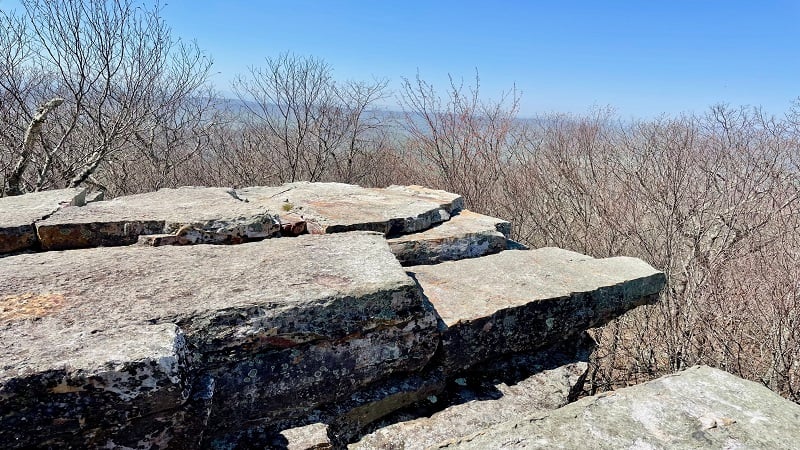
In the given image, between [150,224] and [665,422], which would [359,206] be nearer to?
[150,224]

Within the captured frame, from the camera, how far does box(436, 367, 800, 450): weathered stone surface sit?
1.31 metres

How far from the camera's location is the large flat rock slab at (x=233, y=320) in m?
1.56

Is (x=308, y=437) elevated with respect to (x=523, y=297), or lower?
lower

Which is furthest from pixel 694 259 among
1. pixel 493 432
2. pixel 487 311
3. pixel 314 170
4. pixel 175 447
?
pixel 314 170

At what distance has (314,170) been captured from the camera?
11.1 m

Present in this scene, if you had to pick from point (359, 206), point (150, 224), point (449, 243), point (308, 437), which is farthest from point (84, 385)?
point (359, 206)

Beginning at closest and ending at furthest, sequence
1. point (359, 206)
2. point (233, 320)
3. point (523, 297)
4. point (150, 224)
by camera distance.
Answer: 1. point (233, 320)
2. point (523, 297)
3. point (150, 224)
4. point (359, 206)

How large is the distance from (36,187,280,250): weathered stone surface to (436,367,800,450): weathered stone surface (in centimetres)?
190

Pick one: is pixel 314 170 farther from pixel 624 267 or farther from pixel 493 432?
pixel 493 432

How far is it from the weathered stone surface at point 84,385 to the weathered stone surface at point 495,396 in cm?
89

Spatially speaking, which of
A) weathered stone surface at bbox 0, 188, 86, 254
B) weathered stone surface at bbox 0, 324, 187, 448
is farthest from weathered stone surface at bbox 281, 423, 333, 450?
weathered stone surface at bbox 0, 188, 86, 254

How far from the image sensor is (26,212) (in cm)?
278

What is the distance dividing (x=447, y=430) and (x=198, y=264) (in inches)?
56.8

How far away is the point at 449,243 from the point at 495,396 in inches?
48.8
